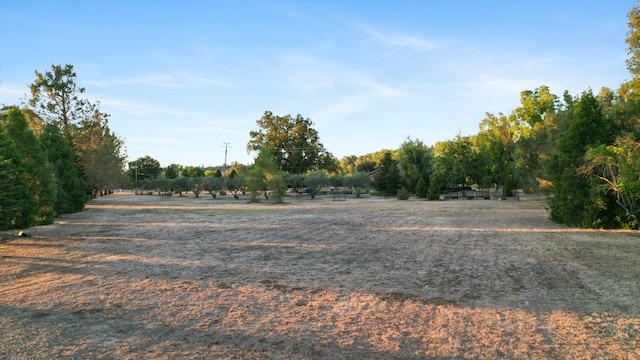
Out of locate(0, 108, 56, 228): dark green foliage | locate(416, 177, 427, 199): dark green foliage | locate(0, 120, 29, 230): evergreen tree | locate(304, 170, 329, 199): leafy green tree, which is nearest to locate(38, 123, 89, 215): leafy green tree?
locate(0, 108, 56, 228): dark green foliage

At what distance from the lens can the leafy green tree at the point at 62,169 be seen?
24.1 m

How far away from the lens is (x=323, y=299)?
6531 mm

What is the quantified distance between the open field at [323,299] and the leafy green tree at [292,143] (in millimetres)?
54865

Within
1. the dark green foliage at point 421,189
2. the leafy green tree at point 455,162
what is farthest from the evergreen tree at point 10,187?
the leafy green tree at point 455,162

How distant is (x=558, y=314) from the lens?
18.9ft

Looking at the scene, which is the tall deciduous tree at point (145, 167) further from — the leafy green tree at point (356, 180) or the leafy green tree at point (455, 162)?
the leafy green tree at point (455, 162)

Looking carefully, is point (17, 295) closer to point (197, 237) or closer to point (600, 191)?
point (197, 237)

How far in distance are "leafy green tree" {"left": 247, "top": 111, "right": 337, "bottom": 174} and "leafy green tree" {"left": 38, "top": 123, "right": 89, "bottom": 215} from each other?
4107 cm

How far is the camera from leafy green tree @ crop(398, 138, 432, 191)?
4709 cm

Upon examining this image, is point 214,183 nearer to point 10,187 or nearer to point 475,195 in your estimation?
point 475,195

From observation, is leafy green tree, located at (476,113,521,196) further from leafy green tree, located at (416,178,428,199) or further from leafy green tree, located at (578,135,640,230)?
leafy green tree, located at (578,135,640,230)

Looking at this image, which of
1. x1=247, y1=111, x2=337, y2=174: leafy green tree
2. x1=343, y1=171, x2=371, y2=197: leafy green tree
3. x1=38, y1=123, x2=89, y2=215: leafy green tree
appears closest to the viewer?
x1=38, y1=123, x2=89, y2=215: leafy green tree

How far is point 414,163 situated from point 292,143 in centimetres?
2589

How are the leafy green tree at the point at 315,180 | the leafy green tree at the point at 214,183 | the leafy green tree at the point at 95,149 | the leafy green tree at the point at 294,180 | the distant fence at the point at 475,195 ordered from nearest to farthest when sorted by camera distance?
the leafy green tree at the point at 95,149, the distant fence at the point at 475,195, the leafy green tree at the point at 315,180, the leafy green tree at the point at 294,180, the leafy green tree at the point at 214,183
